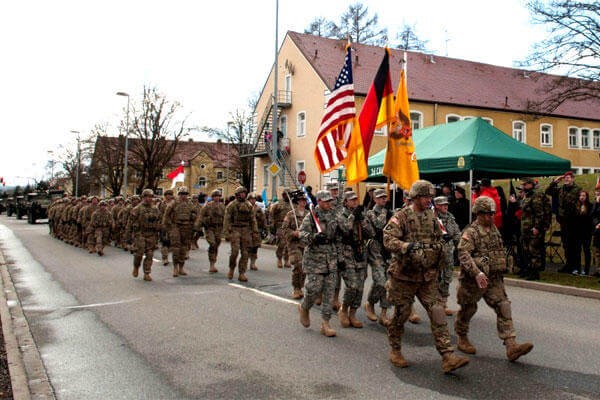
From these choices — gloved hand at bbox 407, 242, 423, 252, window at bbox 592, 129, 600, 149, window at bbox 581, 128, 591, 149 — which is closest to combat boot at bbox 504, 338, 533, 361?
gloved hand at bbox 407, 242, 423, 252

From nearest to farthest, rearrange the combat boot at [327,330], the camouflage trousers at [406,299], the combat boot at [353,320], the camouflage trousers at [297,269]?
the camouflage trousers at [406,299] < the combat boot at [327,330] < the combat boot at [353,320] < the camouflage trousers at [297,269]

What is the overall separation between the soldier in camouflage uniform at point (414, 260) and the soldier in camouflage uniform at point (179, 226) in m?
8.12

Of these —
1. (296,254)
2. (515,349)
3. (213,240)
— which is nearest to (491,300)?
(515,349)

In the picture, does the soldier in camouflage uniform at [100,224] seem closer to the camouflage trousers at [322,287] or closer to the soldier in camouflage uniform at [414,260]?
the camouflage trousers at [322,287]

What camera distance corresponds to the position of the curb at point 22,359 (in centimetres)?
509

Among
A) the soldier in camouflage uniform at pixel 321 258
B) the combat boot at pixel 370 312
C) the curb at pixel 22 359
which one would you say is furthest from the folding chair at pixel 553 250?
the curb at pixel 22 359

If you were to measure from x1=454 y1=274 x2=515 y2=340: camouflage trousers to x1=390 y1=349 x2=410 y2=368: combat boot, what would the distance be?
955 mm

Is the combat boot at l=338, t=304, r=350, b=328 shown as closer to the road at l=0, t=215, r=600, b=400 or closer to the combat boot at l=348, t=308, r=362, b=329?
the combat boot at l=348, t=308, r=362, b=329

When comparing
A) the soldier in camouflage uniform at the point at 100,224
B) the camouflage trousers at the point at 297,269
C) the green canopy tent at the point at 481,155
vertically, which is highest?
the green canopy tent at the point at 481,155

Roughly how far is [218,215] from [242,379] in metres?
9.17

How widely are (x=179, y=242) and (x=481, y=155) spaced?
7.58 metres

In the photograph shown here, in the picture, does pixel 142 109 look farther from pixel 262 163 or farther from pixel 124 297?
pixel 124 297

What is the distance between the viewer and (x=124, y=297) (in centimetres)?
1020

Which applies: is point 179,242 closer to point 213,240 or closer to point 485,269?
point 213,240
